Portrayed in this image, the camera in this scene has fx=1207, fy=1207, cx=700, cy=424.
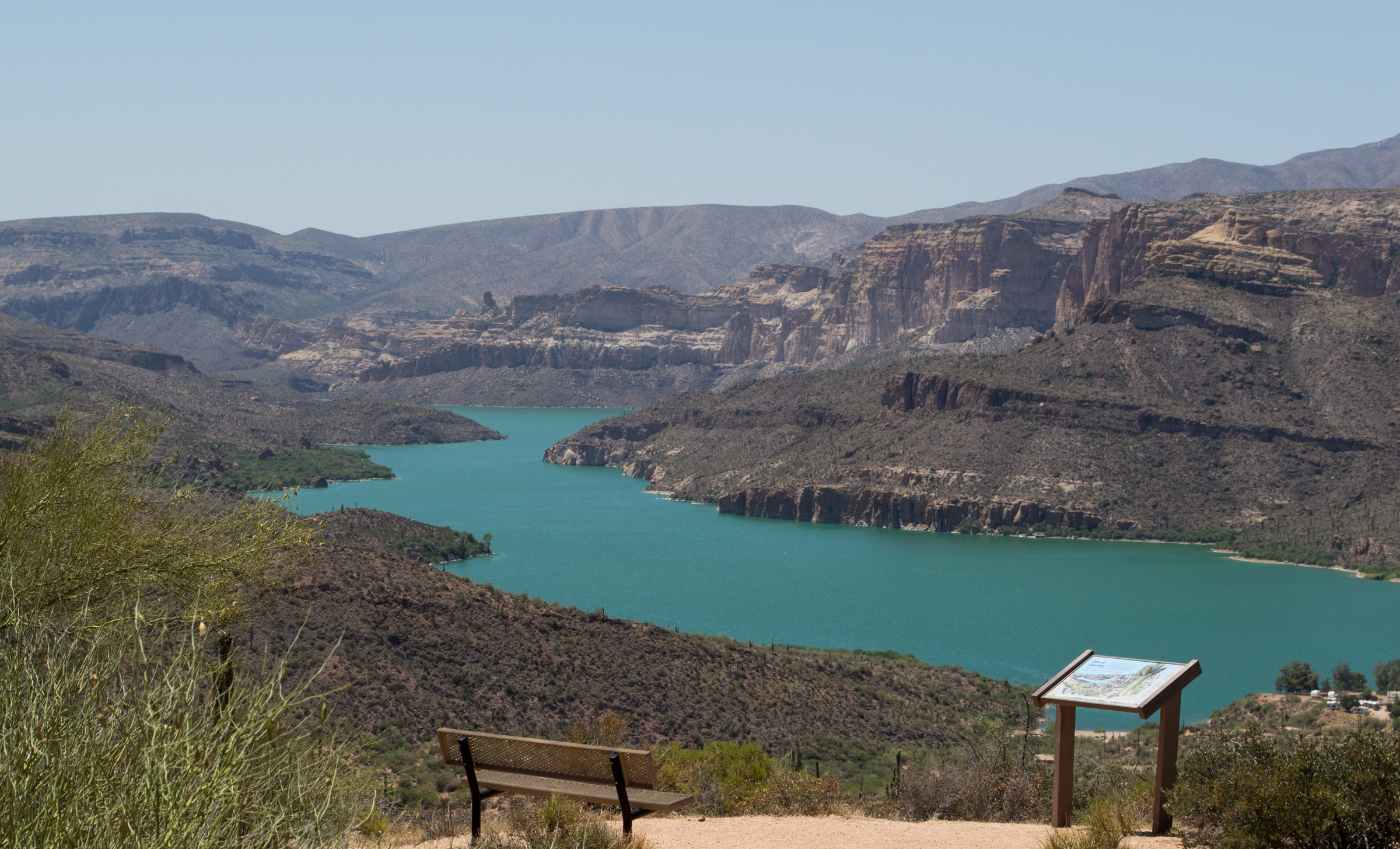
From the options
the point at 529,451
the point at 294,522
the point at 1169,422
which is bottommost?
the point at 529,451

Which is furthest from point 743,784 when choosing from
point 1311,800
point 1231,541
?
point 1231,541

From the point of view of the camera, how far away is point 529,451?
19200cm

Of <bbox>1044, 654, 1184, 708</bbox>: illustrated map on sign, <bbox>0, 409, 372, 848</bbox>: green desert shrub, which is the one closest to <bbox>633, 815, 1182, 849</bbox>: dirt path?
<bbox>1044, 654, 1184, 708</bbox>: illustrated map on sign

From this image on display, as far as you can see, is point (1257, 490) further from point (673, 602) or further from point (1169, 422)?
point (673, 602)

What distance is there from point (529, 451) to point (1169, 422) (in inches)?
4325

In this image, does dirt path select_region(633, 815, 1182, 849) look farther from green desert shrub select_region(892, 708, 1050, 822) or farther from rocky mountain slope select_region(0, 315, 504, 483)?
rocky mountain slope select_region(0, 315, 504, 483)

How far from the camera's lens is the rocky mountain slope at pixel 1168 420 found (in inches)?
3959

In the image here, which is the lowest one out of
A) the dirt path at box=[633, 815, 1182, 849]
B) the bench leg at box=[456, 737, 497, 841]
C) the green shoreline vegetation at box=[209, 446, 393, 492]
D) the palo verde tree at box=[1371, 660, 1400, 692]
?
the green shoreline vegetation at box=[209, 446, 393, 492]

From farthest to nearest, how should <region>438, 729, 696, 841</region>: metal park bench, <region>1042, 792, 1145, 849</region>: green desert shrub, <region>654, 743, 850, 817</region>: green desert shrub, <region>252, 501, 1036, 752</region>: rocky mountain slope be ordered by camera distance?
<region>252, 501, 1036, 752</region>: rocky mountain slope, <region>654, 743, 850, 817</region>: green desert shrub, <region>1042, 792, 1145, 849</region>: green desert shrub, <region>438, 729, 696, 841</region>: metal park bench

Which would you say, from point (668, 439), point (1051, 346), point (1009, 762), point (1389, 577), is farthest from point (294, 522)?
point (668, 439)

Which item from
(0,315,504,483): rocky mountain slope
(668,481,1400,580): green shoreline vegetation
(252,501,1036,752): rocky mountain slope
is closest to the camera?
(252,501,1036,752): rocky mountain slope

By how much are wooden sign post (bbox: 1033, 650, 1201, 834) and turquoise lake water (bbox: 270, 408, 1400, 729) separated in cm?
4357

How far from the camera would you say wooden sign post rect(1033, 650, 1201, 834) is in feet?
37.0

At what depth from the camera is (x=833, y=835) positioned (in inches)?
478
